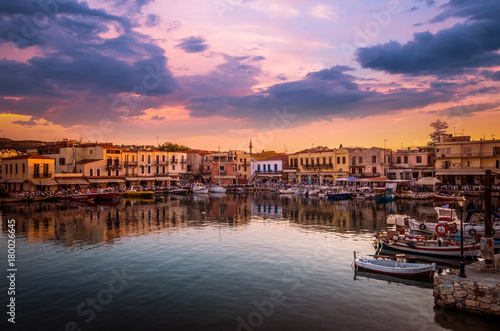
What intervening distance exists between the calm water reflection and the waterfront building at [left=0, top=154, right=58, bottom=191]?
33707mm

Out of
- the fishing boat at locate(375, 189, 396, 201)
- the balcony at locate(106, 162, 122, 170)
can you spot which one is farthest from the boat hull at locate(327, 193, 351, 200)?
the balcony at locate(106, 162, 122, 170)

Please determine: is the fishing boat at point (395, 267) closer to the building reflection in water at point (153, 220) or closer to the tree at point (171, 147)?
the building reflection in water at point (153, 220)

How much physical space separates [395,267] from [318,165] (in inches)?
2595

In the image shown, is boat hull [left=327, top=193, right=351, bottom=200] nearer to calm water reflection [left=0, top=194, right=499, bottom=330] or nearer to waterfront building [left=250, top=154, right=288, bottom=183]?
calm water reflection [left=0, top=194, right=499, bottom=330]

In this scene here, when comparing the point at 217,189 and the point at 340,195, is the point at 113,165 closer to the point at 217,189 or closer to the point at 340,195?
the point at 217,189

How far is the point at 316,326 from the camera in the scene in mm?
12875

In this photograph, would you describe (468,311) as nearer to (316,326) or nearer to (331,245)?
(316,326)

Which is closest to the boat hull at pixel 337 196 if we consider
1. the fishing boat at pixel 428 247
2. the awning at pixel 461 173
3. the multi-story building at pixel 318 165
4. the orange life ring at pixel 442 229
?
the multi-story building at pixel 318 165

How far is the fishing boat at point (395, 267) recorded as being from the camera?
57.6 ft

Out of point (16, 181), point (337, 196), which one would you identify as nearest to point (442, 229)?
point (337, 196)

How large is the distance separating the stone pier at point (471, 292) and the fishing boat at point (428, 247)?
7.06 m

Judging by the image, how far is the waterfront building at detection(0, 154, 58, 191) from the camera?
6122 cm

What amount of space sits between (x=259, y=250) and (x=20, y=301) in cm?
1376

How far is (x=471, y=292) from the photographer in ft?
42.9
